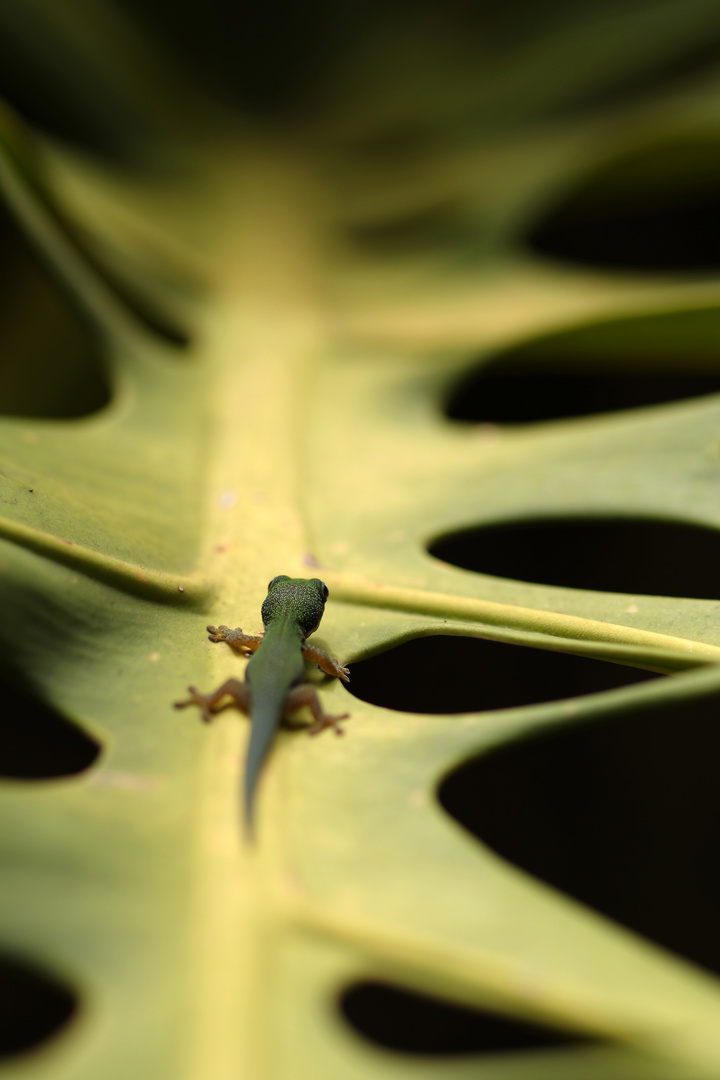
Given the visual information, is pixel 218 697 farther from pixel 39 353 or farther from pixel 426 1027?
pixel 39 353

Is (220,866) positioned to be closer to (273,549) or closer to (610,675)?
(273,549)

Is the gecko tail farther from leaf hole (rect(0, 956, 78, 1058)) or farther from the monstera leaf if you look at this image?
leaf hole (rect(0, 956, 78, 1058))

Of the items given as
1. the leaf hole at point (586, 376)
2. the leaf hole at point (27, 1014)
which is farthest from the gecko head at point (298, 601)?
the leaf hole at point (586, 376)

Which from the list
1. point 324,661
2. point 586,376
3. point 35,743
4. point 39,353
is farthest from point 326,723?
point 586,376

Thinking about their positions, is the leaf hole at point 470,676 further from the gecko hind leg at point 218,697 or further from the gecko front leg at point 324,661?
the gecko hind leg at point 218,697

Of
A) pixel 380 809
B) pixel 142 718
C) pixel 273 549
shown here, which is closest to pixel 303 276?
pixel 273 549

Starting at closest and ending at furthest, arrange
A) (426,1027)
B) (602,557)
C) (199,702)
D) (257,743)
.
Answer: (257,743) → (199,702) → (426,1027) → (602,557)
